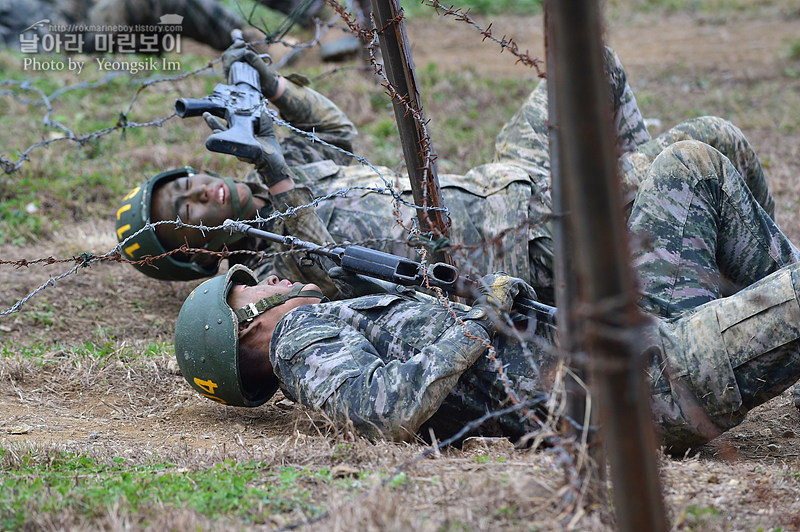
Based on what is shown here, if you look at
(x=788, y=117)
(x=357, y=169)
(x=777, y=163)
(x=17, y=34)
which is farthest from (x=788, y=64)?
(x=17, y=34)

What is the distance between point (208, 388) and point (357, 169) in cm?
191

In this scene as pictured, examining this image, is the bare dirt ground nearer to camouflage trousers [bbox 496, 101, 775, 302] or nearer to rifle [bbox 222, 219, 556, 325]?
rifle [bbox 222, 219, 556, 325]

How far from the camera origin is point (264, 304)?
3326 mm

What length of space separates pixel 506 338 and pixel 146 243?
7.63ft

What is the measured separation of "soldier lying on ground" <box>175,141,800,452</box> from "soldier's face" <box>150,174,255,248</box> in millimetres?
935

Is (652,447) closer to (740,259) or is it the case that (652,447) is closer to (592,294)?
(592,294)

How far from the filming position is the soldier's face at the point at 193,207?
14.5 ft

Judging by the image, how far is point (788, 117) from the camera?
7207 millimetres

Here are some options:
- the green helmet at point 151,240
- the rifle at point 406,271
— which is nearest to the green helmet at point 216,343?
the rifle at point 406,271

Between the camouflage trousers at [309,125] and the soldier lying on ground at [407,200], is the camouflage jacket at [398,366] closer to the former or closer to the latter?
the soldier lying on ground at [407,200]

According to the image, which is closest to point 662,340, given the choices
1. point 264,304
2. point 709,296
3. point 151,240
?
point 709,296

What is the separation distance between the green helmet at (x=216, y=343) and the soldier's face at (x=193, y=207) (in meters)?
1.09

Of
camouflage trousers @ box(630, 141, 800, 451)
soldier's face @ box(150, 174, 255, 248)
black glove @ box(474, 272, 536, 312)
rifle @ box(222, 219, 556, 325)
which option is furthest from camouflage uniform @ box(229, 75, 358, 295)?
camouflage trousers @ box(630, 141, 800, 451)

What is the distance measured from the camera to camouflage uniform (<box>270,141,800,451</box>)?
2777mm
